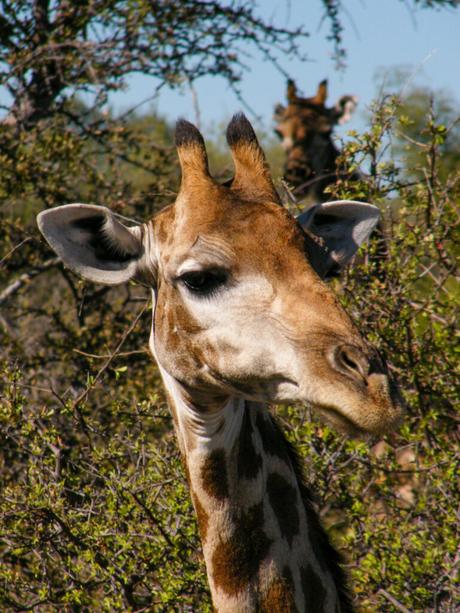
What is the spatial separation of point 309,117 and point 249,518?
10.9m

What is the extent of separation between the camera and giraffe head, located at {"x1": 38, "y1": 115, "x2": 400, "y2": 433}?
233 cm

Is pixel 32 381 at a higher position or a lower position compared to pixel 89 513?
lower

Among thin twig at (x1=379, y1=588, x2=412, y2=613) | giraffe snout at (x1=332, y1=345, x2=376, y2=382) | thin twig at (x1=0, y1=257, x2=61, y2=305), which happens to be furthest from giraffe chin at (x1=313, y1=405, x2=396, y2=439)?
thin twig at (x1=0, y1=257, x2=61, y2=305)

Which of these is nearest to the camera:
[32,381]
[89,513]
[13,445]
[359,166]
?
[89,513]

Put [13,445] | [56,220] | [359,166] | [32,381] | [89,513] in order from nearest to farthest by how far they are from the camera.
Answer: [56,220]
[89,513]
[359,166]
[13,445]
[32,381]

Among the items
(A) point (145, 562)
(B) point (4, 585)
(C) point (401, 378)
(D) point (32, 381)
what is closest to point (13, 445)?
(D) point (32, 381)

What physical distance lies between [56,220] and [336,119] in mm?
10964

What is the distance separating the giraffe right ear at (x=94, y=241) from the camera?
2.91 meters

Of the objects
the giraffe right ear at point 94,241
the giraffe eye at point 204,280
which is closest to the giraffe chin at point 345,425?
the giraffe eye at point 204,280

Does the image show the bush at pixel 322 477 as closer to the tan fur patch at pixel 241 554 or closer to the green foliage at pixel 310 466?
the green foliage at pixel 310 466

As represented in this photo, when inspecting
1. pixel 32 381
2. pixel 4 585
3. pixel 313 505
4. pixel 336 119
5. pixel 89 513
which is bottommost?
pixel 336 119

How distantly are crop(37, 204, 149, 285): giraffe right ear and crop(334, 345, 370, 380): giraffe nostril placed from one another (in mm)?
1000

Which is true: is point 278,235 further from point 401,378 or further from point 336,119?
point 336,119

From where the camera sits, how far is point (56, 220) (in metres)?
2.91
